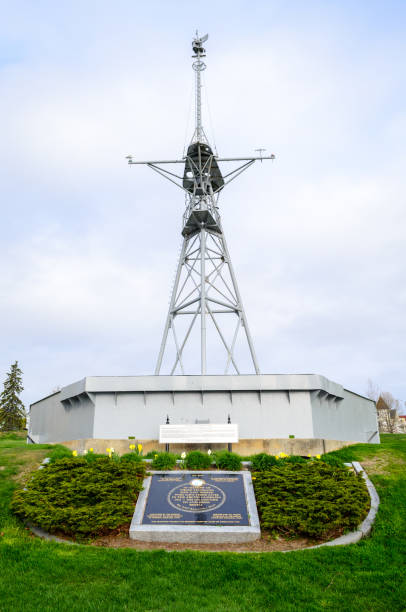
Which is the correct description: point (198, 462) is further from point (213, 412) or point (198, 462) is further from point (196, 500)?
point (213, 412)

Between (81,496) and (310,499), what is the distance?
573 centimetres

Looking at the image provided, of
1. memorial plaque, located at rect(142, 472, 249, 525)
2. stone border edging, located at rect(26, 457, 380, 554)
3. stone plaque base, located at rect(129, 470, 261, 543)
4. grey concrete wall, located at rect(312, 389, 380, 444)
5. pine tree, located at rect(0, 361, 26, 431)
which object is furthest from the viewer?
pine tree, located at rect(0, 361, 26, 431)

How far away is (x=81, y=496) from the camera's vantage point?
1148cm

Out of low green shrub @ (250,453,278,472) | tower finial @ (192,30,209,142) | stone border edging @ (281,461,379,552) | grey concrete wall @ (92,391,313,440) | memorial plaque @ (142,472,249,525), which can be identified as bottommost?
stone border edging @ (281,461,379,552)

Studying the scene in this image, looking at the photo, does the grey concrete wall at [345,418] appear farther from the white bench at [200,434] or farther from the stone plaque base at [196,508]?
the stone plaque base at [196,508]

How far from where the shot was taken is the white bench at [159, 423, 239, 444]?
16.4 metres

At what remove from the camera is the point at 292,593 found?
25.3 ft

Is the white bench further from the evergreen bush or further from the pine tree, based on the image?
the pine tree

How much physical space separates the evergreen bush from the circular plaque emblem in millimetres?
1488

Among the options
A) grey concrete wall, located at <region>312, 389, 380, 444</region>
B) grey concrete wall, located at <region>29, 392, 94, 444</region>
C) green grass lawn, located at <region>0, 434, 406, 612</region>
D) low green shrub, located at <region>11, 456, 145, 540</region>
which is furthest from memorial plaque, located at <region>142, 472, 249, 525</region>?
grey concrete wall, located at <region>29, 392, 94, 444</region>

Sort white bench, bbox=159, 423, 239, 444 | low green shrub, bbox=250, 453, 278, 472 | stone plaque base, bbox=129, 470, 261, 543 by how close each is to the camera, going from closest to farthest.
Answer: stone plaque base, bbox=129, 470, 261, 543, low green shrub, bbox=250, 453, 278, 472, white bench, bbox=159, 423, 239, 444

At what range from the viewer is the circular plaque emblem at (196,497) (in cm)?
1147

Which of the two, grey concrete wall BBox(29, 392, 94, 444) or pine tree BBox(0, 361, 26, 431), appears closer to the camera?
grey concrete wall BBox(29, 392, 94, 444)

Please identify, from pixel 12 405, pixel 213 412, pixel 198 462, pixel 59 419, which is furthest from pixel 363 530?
pixel 12 405
